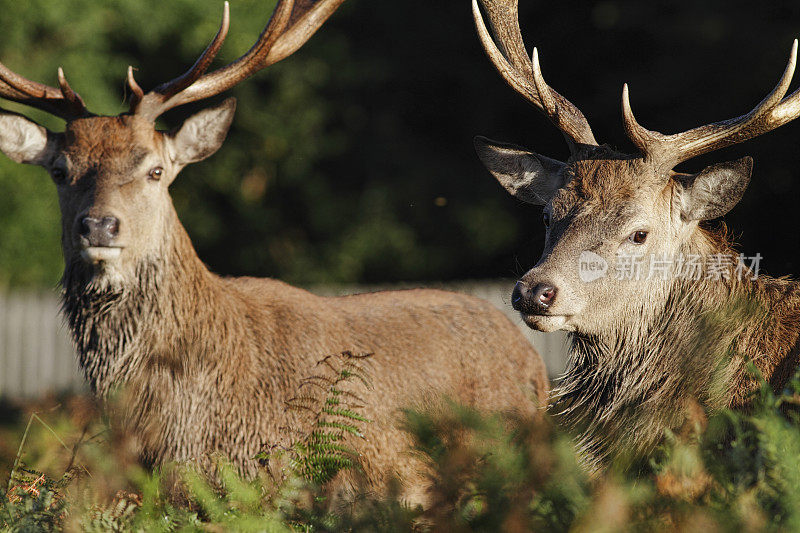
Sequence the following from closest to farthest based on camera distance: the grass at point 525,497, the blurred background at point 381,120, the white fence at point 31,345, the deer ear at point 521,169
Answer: the grass at point 525,497
the deer ear at point 521,169
the blurred background at point 381,120
the white fence at point 31,345

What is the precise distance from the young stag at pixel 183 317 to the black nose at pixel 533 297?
48.7 inches

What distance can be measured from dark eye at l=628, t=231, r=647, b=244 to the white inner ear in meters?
2.99

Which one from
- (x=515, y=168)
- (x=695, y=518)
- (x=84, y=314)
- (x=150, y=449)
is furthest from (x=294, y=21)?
(x=695, y=518)

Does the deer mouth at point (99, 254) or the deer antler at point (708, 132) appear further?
the deer mouth at point (99, 254)

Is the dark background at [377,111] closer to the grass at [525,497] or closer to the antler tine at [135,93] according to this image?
the antler tine at [135,93]

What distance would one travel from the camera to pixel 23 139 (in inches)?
194

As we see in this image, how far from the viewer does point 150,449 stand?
13.7 ft

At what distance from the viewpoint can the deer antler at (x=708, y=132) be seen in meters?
3.90

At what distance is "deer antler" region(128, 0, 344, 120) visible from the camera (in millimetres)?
4895

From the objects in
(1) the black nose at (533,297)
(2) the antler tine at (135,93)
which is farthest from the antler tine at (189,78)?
(1) the black nose at (533,297)

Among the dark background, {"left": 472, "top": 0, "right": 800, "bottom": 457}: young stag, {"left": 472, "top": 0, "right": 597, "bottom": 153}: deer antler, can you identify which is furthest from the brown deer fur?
the dark background

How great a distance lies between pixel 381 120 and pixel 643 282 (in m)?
15.4

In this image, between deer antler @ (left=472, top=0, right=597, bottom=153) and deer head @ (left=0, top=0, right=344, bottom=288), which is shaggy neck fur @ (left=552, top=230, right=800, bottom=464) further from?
deer head @ (left=0, top=0, right=344, bottom=288)

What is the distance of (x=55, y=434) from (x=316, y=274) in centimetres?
1409
